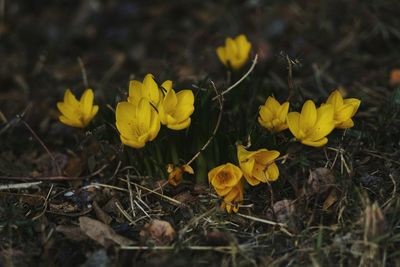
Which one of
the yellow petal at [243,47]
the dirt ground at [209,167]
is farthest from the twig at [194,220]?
the yellow petal at [243,47]

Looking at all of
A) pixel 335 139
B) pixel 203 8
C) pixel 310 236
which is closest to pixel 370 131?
pixel 335 139

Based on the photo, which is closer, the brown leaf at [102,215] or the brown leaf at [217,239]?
the brown leaf at [217,239]

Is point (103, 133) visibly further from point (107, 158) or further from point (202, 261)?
point (202, 261)

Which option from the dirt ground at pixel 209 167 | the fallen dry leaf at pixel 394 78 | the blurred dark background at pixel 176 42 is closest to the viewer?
the dirt ground at pixel 209 167

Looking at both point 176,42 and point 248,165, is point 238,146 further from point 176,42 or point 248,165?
point 176,42

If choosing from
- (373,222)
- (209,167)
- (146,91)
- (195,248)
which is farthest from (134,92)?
(373,222)

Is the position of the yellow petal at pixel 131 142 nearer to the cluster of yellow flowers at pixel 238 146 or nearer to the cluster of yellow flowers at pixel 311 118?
the cluster of yellow flowers at pixel 238 146
